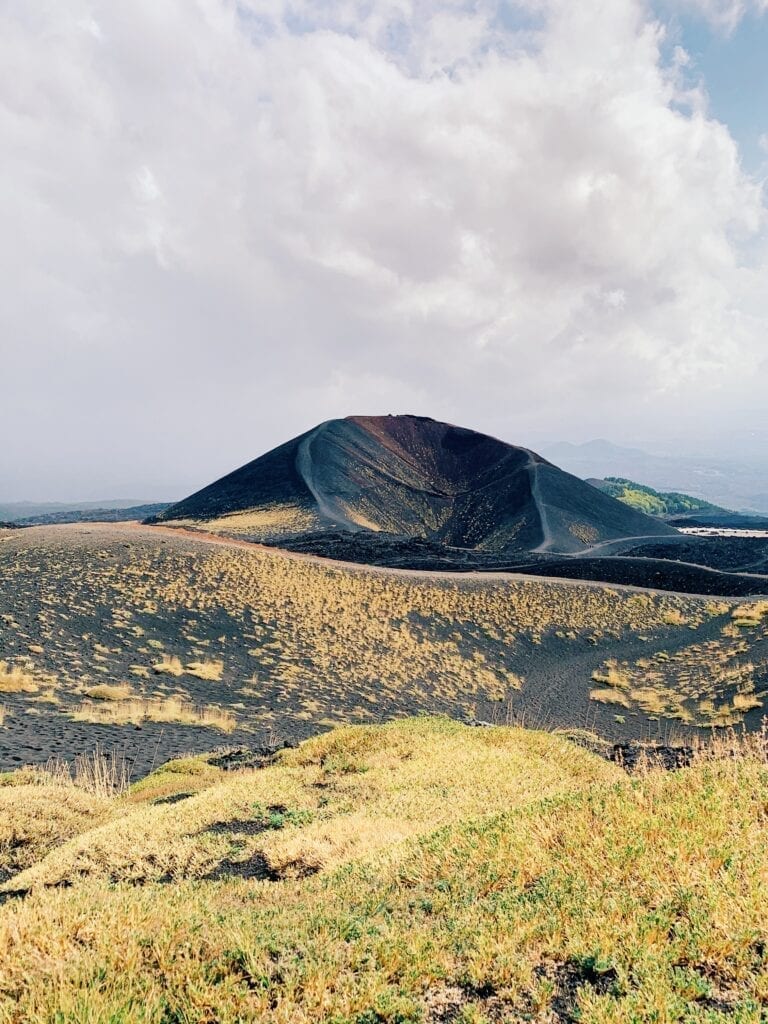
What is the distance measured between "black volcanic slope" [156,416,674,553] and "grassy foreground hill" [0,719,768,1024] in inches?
2594

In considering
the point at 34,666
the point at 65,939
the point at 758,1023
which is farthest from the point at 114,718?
the point at 758,1023

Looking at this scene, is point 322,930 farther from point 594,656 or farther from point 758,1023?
point 594,656

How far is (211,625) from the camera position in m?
32.2

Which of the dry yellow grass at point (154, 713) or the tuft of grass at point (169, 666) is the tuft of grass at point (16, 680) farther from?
the tuft of grass at point (169, 666)

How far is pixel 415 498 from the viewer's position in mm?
106250

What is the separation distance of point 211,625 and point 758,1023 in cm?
3147

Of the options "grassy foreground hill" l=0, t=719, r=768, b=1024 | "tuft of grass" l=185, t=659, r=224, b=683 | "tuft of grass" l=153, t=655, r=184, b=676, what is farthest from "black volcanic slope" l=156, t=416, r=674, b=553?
"grassy foreground hill" l=0, t=719, r=768, b=1024

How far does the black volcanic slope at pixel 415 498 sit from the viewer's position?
8625 centimetres

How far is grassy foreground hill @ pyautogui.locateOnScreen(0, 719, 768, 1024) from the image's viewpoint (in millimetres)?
3768

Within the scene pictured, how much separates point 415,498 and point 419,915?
101607 millimetres

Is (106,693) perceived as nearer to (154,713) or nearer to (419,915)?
(154,713)

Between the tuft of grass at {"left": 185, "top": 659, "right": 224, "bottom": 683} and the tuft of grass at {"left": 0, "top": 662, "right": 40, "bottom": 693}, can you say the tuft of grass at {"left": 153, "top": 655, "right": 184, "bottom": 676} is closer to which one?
the tuft of grass at {"left": 185, "top": 659, "right": 224, "bottom": 683}

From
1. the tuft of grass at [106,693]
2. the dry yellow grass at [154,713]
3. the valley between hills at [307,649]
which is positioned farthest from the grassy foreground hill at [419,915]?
the tuft of grass at [106,693]

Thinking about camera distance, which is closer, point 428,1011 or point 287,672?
point 428,1011
